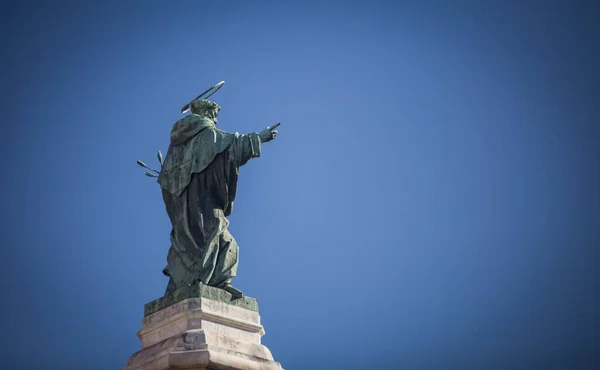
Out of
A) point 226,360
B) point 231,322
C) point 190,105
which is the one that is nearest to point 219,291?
point 231,322

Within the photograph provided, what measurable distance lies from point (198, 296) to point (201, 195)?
86.1 inches

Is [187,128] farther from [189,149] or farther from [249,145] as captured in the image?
[249,145]

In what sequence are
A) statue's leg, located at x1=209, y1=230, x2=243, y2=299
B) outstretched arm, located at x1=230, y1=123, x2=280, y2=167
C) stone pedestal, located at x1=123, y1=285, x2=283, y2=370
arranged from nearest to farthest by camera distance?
stone pedestal, located at x1=123, y1=285, x2=283, y2=370 → statue's leg, located at x1=209, y1=230, x2=243, y2=299 → outstretched arm, located at x1=230, y1=123, x2=280, y2=167

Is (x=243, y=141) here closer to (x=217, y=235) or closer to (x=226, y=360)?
(x=217, y=235)

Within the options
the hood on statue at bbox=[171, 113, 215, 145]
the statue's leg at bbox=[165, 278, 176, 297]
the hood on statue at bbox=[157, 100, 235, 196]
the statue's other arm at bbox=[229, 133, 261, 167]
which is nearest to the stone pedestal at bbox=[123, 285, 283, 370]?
the statue's leg at bbox=[165, 278, 176, 297]

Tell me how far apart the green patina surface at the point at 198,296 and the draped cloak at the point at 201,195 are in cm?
28

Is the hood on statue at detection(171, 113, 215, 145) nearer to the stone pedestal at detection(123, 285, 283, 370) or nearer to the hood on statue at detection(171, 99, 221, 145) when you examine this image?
the hood on statue at detection(171, 99, 221, 145)

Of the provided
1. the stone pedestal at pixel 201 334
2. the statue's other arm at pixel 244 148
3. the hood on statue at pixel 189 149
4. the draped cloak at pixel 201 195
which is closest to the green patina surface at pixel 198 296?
the stone pedestal at pixel 201 334

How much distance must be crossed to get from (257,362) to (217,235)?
2431 mm

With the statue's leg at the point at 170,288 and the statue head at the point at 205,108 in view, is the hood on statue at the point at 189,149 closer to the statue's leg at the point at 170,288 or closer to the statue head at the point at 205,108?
the statue head at the point at 205,108

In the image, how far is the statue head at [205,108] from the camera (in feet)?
56.1

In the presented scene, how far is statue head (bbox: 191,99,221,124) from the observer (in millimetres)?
17109

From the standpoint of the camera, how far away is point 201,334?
1398cm

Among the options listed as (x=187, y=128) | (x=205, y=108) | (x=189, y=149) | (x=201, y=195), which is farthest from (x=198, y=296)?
(x=205, y=108)
